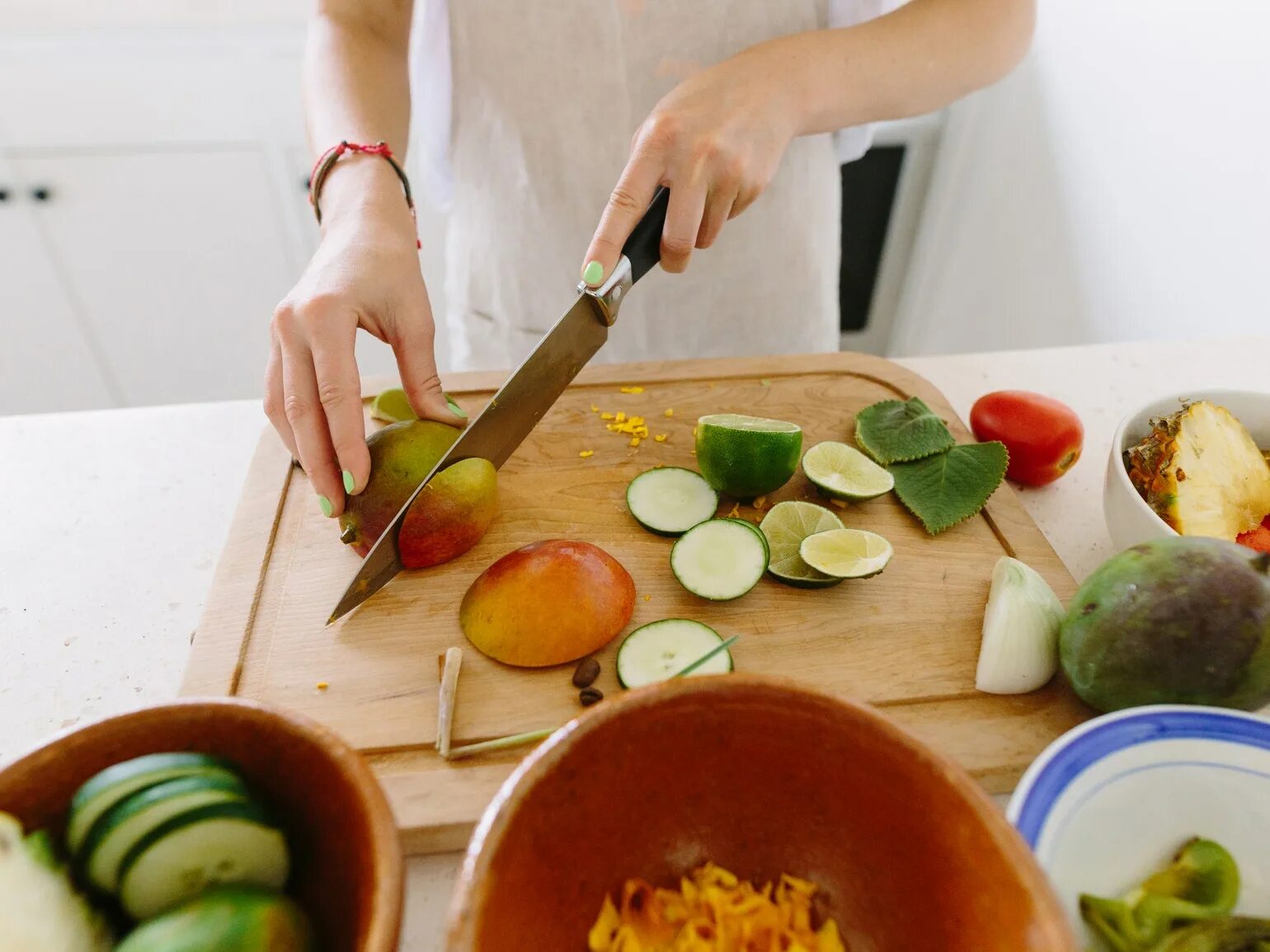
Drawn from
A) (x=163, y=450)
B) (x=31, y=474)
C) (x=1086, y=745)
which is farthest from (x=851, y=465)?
(x=31, y=474)

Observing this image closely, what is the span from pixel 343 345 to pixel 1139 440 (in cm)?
112

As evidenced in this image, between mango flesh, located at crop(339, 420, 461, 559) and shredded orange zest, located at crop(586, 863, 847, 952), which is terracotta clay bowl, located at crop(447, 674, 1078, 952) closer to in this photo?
shredded orange zest, located at crop(586, 863, 847, 952)

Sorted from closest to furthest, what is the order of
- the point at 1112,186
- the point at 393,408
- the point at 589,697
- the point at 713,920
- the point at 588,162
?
the point at 713,920 < the point at 589,697 < the point at 393,408 < the point at 588,162 < the point at 1112,186

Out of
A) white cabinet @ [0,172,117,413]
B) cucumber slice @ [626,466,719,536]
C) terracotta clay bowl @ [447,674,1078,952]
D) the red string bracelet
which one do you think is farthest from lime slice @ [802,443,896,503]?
white cabinet @ [0,172,117,413]

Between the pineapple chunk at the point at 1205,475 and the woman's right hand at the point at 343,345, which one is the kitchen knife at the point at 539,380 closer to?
the woman's right hand at the point at 343,345

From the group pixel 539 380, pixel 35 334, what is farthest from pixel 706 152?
pixel 35 334

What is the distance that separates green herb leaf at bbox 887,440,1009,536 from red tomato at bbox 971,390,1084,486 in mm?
49

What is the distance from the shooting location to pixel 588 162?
4.97 feet

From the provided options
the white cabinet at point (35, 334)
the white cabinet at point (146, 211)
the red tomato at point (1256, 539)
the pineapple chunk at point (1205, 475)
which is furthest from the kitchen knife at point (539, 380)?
the white cabinet at point (35, 334)

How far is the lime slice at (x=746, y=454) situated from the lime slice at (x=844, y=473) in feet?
0.19

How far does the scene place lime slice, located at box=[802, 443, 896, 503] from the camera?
120cm

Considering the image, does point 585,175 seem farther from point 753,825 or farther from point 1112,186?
point 1112,186

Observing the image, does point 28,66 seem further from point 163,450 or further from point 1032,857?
point 1032,857

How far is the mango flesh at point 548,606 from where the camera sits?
98cm
